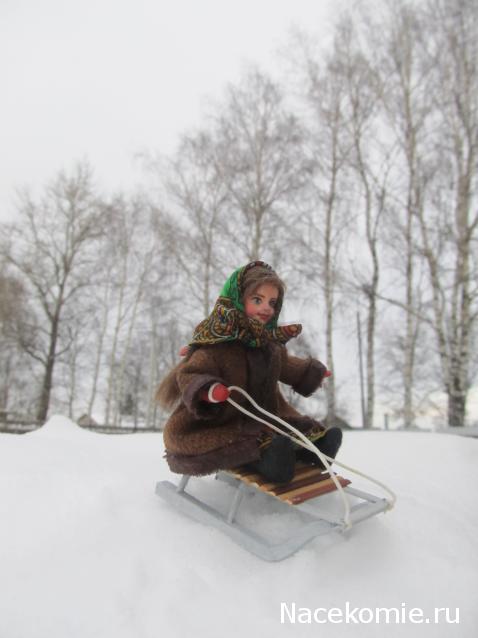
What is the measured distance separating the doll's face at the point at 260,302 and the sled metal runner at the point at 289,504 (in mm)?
800

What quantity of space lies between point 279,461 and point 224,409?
39 centimetres

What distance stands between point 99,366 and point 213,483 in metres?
14.8

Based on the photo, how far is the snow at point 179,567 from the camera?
127 cm

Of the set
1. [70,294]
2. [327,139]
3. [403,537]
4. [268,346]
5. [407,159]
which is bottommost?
[403,537]

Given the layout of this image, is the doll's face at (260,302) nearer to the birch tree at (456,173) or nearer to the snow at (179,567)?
the snow at (179,567)

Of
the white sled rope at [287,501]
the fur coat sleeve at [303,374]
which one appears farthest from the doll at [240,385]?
the white sled rope at [287,501]

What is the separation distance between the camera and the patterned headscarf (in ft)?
6.43

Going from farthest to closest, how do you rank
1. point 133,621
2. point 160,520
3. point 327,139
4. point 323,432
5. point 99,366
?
point 99,366
point 327,139
point 323,432
point 160,520
point 133,621

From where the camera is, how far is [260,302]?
2.12m

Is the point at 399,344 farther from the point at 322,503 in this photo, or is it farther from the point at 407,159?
the point at 322,503

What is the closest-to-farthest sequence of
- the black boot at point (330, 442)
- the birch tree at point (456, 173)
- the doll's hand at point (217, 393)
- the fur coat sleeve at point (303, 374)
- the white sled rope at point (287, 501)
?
1. the white sled rope at point (287, 501)
2. the doll's hand at point (217, 393)
3. the black boot at point (330, 442)
4. the fur coat sleeve at point (303, 374)
5. the birch tree at point (456, 173)

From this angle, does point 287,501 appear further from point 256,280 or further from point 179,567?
point 256,280

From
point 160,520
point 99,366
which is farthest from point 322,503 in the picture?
point 99,366

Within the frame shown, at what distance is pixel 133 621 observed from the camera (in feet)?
4.11
